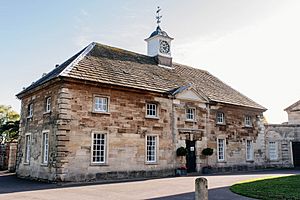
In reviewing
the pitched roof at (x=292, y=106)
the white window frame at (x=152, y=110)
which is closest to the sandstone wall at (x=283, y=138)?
the pitched roof at (x=292, y=106)

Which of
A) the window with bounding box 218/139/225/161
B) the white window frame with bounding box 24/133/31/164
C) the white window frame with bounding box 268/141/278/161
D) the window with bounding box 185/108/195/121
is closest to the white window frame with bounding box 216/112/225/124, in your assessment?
the window with bounding box 218/139/225/161

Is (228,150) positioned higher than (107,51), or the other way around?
(107,51)

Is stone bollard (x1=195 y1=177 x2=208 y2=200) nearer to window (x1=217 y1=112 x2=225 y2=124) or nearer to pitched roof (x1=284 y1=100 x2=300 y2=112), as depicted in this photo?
window (x1=217 y1=112 x2=225 y2=124)

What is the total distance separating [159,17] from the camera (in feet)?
88.3

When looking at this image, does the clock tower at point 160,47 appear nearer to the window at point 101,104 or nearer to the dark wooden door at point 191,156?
the dark wooden door at point 191,156

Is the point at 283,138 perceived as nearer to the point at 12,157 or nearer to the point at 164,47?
the point at 164,47

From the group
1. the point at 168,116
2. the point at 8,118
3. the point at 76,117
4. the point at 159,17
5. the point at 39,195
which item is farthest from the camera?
the point at 8,118

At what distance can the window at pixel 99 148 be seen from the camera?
16.9 m

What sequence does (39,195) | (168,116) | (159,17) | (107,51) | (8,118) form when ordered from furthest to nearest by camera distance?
(8,118), (159,17), (107,51), (168,116), (39,195)

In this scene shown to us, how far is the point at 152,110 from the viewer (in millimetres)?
20000

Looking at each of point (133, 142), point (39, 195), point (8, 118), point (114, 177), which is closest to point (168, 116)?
point (133, 142)

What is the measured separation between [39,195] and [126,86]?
876cm

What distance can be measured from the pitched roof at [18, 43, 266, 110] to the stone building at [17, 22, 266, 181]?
83mm

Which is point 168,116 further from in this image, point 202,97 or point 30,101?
point 30,101
